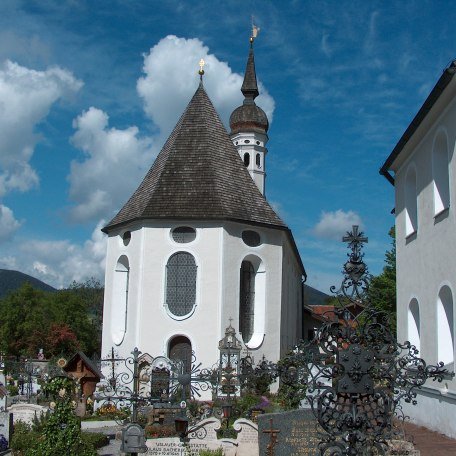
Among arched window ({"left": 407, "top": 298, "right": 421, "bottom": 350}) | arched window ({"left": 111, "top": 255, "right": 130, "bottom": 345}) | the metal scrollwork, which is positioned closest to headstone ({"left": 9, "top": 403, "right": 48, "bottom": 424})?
arched window ({"left": 111, "top": 255, "right": 130, "bottom": 345})

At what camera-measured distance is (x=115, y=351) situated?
1088 inches

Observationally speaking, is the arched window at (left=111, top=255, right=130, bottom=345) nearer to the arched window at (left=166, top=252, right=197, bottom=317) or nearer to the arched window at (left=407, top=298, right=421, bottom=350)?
the arched window at (left=166, top=252, right=197, bottom=317)

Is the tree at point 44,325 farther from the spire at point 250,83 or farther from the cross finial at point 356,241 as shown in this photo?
the cross finial at point 356,241

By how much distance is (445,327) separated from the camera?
15.5m

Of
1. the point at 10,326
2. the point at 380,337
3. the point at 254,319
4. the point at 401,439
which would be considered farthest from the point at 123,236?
the point at 10,326

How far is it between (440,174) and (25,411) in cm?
1304

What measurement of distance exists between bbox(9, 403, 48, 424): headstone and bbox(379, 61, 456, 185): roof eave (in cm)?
1258

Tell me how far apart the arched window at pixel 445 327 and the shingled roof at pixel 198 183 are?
501 inches

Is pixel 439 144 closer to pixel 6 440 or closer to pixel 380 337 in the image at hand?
pixel 380 337

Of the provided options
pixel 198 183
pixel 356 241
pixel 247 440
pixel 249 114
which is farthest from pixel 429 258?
pixel 249 114

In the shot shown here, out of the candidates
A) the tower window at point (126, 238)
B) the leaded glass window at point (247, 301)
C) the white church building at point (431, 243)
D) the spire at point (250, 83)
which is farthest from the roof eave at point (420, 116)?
the spire at point (250, 83)

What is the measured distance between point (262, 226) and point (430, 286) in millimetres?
12532

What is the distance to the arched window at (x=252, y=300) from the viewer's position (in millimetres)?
27562

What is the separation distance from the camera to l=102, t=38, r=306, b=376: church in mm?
26453
